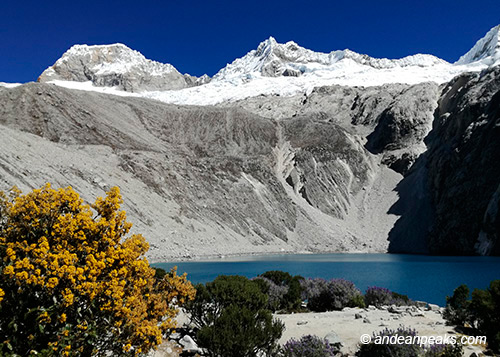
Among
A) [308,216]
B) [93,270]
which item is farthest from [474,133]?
[93,270]

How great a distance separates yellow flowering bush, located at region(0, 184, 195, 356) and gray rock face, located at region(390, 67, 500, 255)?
2917 inches

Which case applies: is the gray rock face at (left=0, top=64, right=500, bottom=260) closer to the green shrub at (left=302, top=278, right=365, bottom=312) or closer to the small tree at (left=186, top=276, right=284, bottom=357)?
the green shrub at (left=302, top=278, right=365, bottom=312)

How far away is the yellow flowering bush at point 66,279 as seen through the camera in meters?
5.22

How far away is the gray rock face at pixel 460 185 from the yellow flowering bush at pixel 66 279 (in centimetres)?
7410

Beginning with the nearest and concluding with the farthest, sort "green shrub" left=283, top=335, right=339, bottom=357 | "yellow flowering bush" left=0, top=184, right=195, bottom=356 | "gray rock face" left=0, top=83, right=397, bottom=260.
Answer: "yellow flowering bush" left=0, top=184, right=195, bottom=356
"green shrub" left=283, top=335, right=339, bottom=357
"gray rock face" left=0, top=83, right=397, bottom=260

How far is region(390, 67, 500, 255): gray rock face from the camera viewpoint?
226 ft

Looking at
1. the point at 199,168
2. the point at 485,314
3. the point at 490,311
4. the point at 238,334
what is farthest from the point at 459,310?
the point at 199,168

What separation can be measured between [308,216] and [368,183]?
92.8ft

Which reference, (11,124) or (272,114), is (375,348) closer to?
(11,124)

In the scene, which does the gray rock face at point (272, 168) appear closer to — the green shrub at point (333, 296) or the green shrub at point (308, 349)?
the green shrub at point (333, 296)

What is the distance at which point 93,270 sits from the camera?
18.4 ft

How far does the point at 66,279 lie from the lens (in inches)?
215

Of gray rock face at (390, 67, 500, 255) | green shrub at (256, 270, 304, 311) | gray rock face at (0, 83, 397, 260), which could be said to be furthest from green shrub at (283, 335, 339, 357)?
gray rock face at (390, 67, 500, 255)

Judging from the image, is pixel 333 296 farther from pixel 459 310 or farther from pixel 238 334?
pixel 238 334
